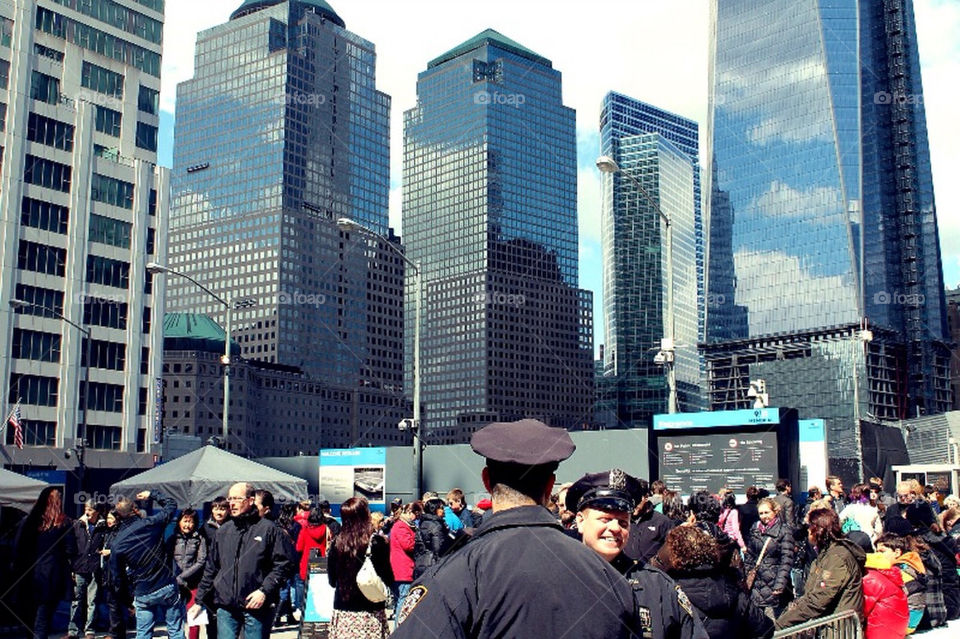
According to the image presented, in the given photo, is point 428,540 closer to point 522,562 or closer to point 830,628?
point 830,628

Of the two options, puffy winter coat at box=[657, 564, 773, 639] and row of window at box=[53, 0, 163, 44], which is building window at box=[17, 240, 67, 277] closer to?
row of window at box=[53, 0, 163, 44]

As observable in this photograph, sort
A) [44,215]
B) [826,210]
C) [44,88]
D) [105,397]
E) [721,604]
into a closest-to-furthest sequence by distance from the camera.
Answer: [721,604], [44,215], [44,88], [105,397], [826,210]

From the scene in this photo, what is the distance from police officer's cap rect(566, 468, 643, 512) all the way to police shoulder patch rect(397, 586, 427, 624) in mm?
1827

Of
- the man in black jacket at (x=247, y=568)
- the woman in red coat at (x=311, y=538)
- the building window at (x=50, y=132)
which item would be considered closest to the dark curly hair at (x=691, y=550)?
the man in black jacket at (x=247, y=568)

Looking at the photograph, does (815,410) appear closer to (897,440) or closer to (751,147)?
(751,147)

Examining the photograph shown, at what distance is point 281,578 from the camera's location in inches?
346

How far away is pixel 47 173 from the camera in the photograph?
264 ft

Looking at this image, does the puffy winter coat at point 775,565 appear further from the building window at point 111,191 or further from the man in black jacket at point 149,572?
the building window at point 111,191

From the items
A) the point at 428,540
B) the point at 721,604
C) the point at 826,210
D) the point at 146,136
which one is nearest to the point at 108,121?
the point at 146,136

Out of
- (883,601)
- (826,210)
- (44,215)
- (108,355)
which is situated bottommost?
(883,601)

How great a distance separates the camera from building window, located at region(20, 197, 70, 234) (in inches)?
3071

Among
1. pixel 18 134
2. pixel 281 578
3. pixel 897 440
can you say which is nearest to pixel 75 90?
pixel 18 134

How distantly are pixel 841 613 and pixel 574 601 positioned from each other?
6341 millimetres

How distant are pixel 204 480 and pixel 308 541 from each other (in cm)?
430
